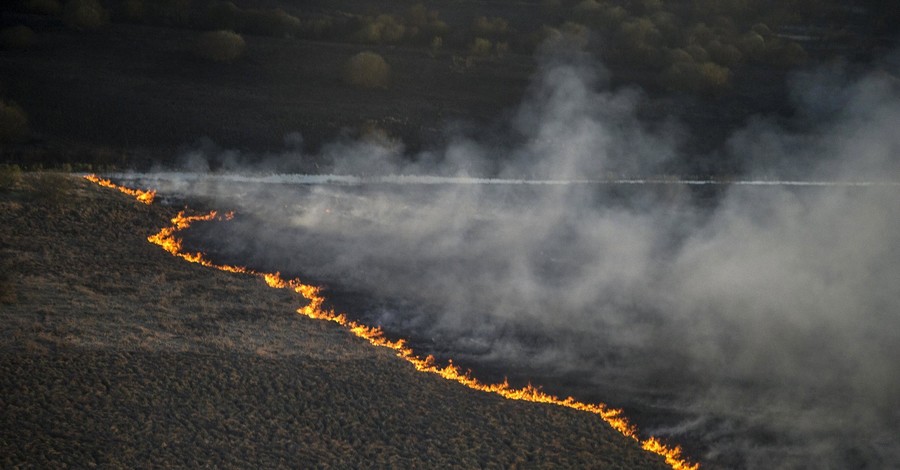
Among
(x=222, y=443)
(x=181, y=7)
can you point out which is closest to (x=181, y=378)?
(x=222, y=443)

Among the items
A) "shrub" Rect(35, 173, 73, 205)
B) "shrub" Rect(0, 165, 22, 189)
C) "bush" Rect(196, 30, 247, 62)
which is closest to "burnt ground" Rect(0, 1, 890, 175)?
"bush" Rect(196, 30, 247, 62)

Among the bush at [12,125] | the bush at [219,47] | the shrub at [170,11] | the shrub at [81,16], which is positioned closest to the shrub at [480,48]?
the bush at [219,47]

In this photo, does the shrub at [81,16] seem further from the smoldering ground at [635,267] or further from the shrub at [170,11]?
the smoldering ground at [635,267]

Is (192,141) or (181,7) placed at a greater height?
(181,7)

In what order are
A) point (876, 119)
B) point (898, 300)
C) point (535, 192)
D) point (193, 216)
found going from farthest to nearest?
point (876, 119), point (535, 192), point (193, 216), point (898, 300)

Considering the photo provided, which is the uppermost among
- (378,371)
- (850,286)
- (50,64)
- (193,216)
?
(50,64)

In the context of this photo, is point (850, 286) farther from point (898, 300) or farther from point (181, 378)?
point (181, 378)

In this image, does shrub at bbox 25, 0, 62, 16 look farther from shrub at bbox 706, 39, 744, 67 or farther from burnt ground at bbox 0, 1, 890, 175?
shrub at bbox 706, 39, 744, 67

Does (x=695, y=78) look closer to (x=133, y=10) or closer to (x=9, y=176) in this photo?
(x=133, y=10)
